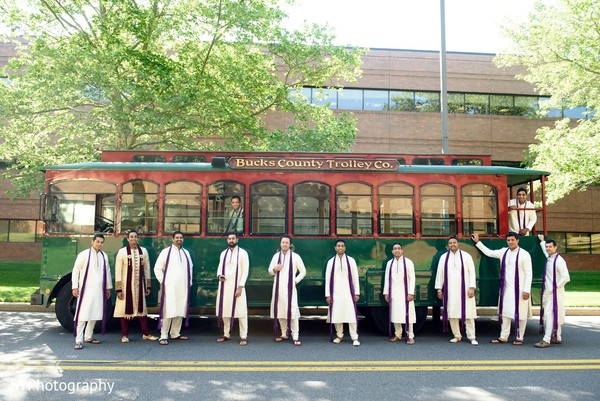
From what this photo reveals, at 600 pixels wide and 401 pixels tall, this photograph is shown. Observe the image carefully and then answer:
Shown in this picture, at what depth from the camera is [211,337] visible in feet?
27.3

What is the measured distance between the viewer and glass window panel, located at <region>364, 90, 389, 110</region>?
2570cm

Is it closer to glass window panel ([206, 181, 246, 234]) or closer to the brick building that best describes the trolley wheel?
glass window panel ([206, 181, 246, 234])

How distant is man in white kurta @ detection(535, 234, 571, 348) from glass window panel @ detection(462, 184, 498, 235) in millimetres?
1051

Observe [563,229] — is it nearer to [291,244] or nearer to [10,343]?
[291,244]

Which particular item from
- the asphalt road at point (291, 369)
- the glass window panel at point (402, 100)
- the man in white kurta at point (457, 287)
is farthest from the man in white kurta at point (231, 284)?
the glass window panel at point (402, 100)

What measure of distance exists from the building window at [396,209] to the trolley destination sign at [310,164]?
1.31 ft

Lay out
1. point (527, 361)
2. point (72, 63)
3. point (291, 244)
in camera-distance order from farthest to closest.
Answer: point (72, 63) → point (291, 244) → point (527, 361)

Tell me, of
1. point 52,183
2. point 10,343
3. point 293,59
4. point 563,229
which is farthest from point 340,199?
point 563,229

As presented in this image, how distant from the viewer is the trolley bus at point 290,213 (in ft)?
28.5

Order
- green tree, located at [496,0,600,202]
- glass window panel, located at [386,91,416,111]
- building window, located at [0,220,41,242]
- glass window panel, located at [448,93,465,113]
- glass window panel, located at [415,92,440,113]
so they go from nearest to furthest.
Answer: green tree, located at [496,0,600,202], building window, located at [0,220,41,242], glass window panel, located at [386,91,416,111], glass window panel, located at [415,92,440,113], glass window panel, located at [448,93,465,113]

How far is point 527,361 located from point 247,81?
11.1 meters

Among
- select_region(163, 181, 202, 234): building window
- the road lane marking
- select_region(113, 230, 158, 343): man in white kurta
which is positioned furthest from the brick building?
the road lane marking

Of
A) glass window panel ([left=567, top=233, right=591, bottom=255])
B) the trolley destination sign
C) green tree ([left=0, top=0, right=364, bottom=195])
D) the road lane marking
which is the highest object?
green tree ([left=0, top=0, right=364, bottom=195])

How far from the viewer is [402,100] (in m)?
25.9
